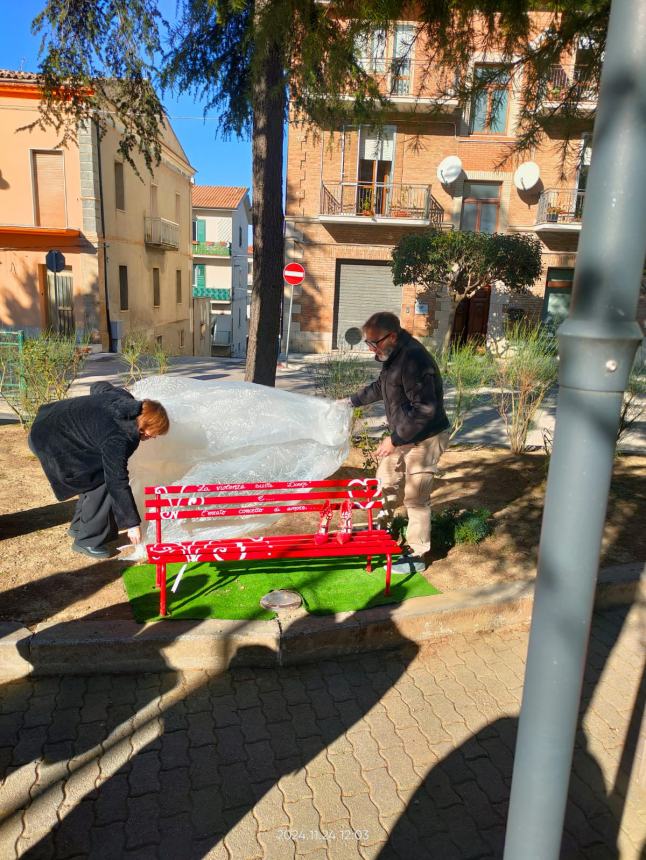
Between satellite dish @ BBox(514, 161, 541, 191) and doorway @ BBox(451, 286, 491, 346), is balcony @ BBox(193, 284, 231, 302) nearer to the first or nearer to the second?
doorway @ BBox(451, 286, 491, 346)

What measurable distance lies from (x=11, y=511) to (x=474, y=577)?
359 cm

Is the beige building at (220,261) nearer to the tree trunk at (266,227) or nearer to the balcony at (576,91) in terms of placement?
the tree trunk at (266,227)

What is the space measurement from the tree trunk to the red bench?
3.03 m

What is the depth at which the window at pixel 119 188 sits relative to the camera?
20891 millimetres

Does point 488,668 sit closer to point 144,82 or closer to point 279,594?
point 279,594

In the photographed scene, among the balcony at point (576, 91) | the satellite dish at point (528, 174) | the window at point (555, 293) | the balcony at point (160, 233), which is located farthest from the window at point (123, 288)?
the balcony at point (576, 91)

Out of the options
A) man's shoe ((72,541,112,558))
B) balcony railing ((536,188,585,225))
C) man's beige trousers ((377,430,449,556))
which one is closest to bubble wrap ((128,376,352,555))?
man's shoe ((72,541,112,558))

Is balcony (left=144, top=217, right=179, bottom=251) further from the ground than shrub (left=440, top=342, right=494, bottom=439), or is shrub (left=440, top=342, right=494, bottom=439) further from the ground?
balcony (left=144, top=217, right=179, bottom=251)

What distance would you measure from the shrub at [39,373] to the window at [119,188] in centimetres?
1520

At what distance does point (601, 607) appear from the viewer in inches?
164

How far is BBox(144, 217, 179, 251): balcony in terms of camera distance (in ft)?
77.8

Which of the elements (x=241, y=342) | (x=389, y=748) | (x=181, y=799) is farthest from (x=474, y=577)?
(x=241, y=342)

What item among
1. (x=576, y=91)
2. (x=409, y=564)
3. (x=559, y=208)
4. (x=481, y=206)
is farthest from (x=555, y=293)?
(x=409, y=564)

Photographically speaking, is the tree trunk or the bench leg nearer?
the bench leg
